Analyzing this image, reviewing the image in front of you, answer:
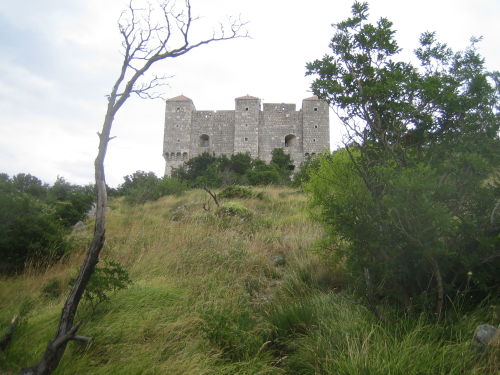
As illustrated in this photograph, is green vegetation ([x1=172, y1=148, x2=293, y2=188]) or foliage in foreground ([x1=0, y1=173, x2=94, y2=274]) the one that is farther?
green vegetation ([x1=172, y1=148, x2=293, y2=188])

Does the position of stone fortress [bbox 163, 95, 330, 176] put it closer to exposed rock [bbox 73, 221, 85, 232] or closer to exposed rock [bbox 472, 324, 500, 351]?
exposed rock [bbox 73, 221, 85, 232]

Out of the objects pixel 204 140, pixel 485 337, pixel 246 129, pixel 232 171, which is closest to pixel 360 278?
pixel 485 337

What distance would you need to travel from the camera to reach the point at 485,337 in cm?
182

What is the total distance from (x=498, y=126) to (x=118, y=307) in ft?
10.4

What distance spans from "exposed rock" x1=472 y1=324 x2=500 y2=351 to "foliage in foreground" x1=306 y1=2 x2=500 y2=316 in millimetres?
328

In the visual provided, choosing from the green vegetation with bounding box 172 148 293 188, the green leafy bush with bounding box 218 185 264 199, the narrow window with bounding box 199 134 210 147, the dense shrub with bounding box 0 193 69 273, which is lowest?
the dense shrub with bounding box 0 193 69 273

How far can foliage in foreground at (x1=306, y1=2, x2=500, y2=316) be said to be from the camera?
6.97ft

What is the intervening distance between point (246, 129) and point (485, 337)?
29427 mm

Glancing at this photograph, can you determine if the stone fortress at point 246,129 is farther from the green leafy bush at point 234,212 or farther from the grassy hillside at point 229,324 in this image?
the grassy hillside at point 229,324

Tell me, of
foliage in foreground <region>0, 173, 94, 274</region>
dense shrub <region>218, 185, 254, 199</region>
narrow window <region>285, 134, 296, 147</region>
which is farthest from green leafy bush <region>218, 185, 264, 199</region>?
narrow window <region>285, 134, 296, 147</region>

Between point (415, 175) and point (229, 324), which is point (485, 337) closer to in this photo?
point (415, 175)

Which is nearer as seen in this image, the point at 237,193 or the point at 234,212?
the point at 234,212

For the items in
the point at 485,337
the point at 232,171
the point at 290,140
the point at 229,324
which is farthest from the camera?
the point at 290,140

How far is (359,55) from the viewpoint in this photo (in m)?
3.06
